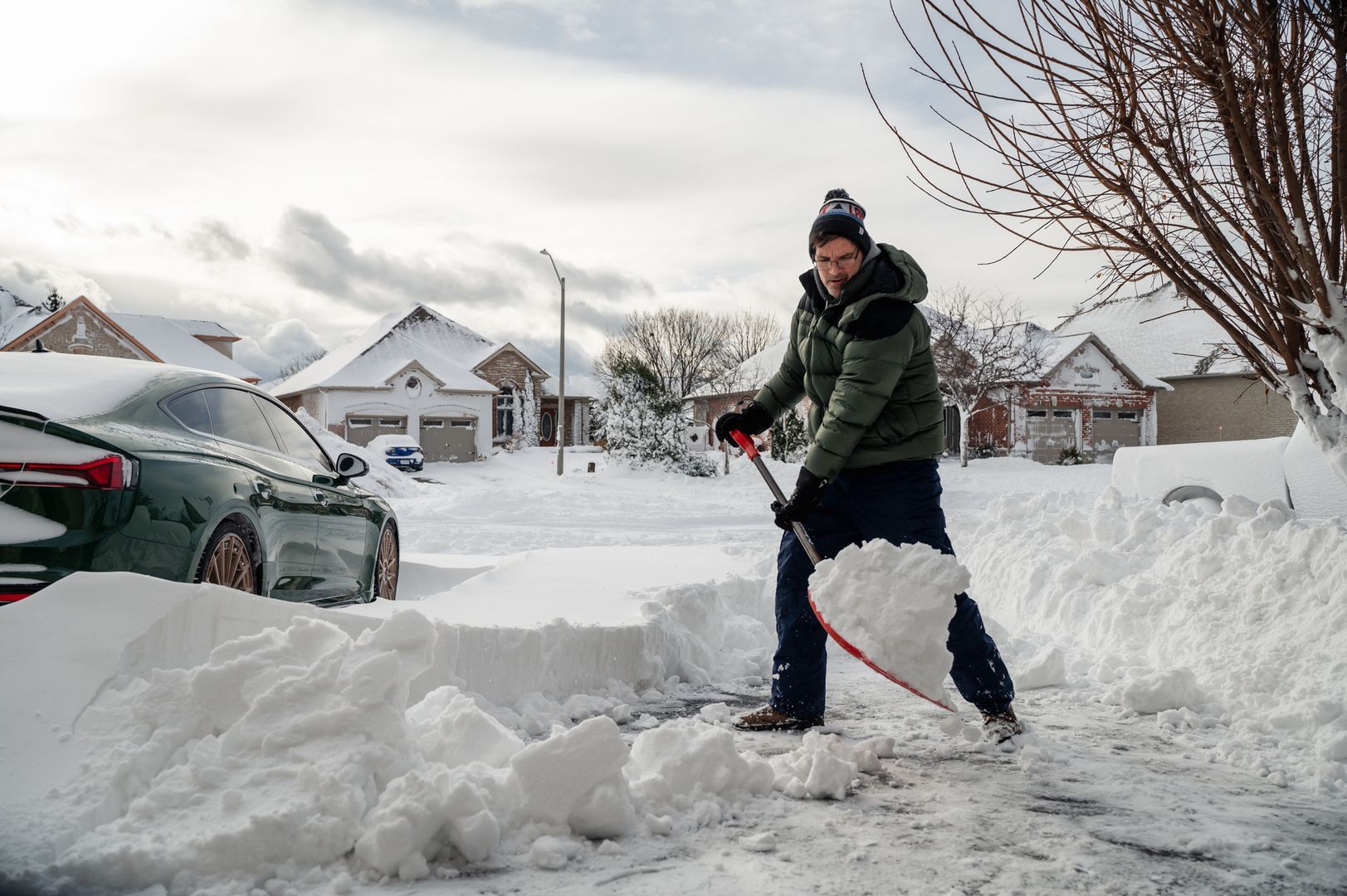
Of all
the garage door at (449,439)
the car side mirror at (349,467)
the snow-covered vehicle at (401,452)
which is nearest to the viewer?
the car side mirror at (349,467)

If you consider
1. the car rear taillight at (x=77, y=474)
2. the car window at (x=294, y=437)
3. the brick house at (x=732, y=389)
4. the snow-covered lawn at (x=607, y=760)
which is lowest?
the snow-covered lawn at (x=607, y=760)

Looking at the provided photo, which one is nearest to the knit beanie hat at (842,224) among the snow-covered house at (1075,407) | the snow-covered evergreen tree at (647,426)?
the snow-covered evergreen tree at (647,426)

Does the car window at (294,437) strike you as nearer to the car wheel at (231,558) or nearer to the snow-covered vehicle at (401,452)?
the car wheel at (231,558)

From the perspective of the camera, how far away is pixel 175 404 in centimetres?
410

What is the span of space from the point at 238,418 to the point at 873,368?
9.58 ft

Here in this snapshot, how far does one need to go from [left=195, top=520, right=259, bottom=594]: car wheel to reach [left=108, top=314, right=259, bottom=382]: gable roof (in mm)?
32550

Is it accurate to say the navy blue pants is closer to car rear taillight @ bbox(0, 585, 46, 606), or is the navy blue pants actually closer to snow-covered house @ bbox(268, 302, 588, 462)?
car rear taillight @ bbox(0, 585, 46, 606)

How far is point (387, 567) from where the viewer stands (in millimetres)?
6141

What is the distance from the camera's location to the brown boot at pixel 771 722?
4004 mm

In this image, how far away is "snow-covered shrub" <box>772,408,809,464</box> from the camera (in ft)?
94.1

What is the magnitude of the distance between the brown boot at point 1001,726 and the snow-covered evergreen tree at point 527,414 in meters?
37.8

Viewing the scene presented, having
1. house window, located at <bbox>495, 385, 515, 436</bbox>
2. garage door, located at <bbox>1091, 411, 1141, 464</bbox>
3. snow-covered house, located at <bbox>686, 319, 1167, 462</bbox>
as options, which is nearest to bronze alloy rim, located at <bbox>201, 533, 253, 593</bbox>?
snow-covered house, located at <bbox>686, 319, 1167, 462</bbox>

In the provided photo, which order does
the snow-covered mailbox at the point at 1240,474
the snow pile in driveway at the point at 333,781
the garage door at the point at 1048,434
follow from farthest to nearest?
the garage door at the point at 1048,434 → the snow-covered mailbox at the point at 1240,474 → the snow pile in driveway at the point at 333,781

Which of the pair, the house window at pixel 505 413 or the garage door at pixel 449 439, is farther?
the house window at pixel 505 413
